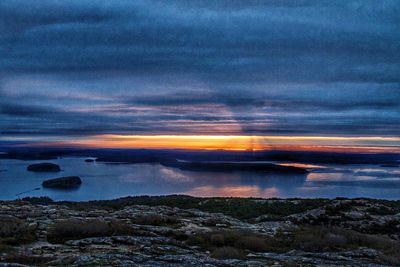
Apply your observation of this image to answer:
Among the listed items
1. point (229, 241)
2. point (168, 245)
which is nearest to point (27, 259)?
point (168, 245)

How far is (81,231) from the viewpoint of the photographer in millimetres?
18984

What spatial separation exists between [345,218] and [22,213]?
1157 inches

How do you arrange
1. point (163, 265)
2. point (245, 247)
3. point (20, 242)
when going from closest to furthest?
point (163, 265)
point (20, 242)
point (245, 247)

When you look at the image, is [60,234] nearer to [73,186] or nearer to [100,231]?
[100,231]

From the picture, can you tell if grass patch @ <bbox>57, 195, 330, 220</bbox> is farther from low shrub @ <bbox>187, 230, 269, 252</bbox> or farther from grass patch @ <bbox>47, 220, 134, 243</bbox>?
grass patch @ <bbox>47, 220, 134, 243</bbox>

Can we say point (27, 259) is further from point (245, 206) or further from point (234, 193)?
point (234, 193)

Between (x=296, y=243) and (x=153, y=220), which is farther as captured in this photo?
(x=153, y=220)

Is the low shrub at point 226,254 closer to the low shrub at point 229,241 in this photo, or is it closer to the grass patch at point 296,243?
the grass patch at point 296,243

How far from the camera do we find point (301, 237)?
22.0 m

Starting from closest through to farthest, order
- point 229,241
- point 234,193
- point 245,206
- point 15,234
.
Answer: point 15,234 → point 229,241 → point 245,206 → point 234,193

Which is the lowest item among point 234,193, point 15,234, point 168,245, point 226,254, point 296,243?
point 234,193

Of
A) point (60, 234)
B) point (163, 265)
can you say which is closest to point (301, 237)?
point (163, 265)

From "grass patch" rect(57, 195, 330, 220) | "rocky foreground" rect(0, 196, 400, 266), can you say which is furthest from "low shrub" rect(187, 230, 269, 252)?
"grass patch" rect(57, 195, 330, 220)

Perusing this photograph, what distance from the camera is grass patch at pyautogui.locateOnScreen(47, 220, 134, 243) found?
18359mm
